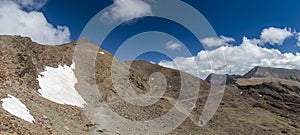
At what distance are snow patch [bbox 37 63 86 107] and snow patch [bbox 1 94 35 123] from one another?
441 inches

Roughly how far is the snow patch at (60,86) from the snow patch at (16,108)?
11.2m

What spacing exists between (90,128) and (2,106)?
40.9 feet

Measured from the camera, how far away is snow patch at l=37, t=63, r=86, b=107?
45312 mm

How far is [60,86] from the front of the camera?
52.1 metres

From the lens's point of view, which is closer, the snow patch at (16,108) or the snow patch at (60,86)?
the snow patch at (16,108)

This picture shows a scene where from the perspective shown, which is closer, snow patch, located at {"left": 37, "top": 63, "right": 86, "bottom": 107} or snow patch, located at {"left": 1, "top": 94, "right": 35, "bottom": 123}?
snow patch, located at {"left": 1, "top": 94, "right": 35, "bottom": 123}

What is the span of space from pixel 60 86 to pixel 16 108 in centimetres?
2237

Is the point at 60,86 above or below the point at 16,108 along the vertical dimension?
above

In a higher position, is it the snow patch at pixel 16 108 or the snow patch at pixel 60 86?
the snow patch at pixel 60 86

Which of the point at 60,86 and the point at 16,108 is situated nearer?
the point at 16,108

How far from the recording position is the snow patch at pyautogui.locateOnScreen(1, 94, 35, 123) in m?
28.5

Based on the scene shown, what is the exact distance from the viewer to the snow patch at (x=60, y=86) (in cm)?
4531

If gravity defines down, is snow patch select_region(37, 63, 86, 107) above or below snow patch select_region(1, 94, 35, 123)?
above

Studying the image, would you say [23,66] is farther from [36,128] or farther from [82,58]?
[82,58]
